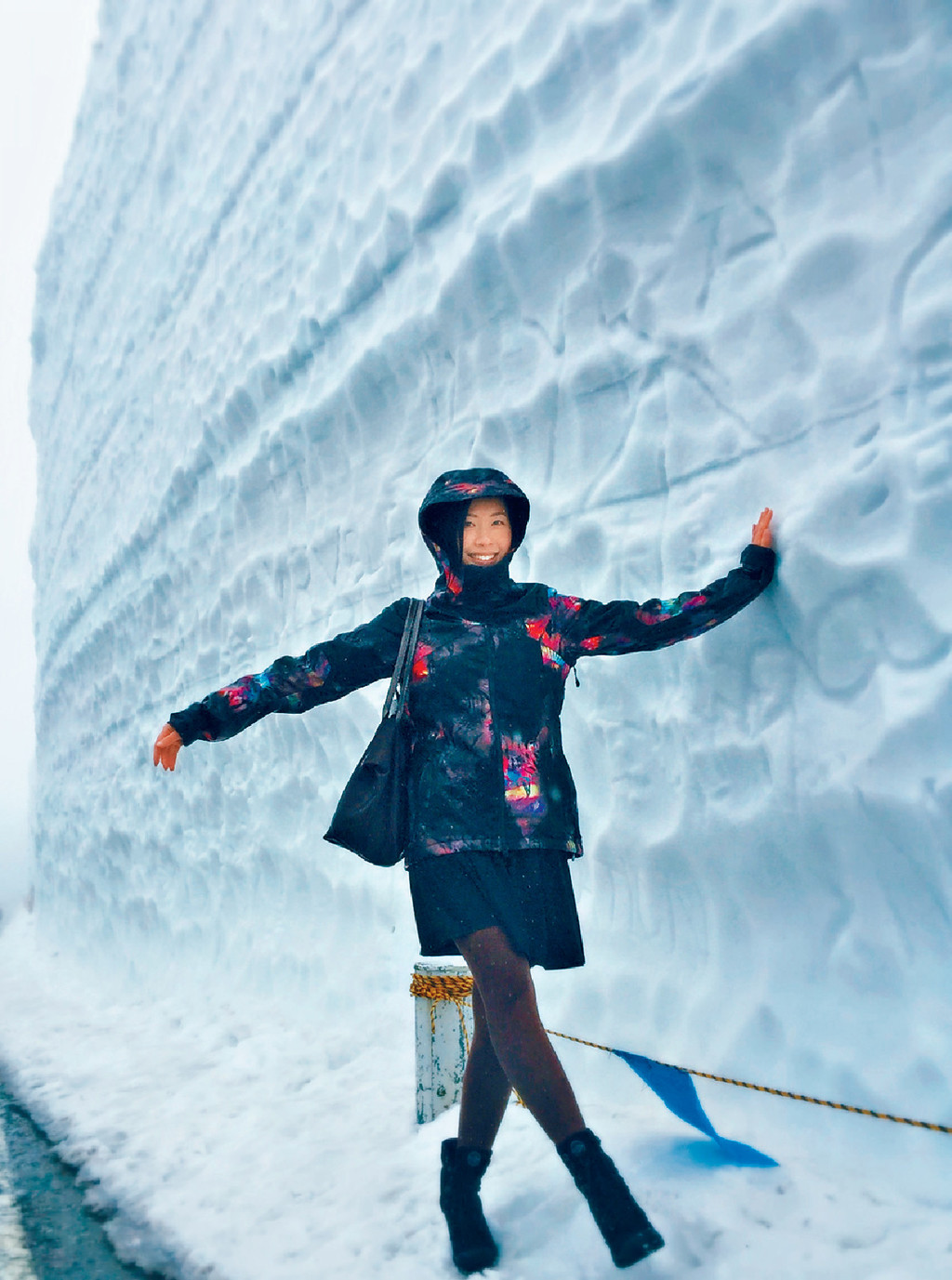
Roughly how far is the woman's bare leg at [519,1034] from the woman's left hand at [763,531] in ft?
3.20

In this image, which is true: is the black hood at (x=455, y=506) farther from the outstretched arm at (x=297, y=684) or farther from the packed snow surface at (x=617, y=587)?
the packed snow surface at (x=617, y=587)

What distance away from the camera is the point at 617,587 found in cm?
250

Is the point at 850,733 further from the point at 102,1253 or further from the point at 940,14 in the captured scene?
the point at 102,1253

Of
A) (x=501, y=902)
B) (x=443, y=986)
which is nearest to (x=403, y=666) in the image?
(x=501, y=902)

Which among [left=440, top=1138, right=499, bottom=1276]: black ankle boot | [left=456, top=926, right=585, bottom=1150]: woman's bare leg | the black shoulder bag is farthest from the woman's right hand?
[left=440, top=1138, right=499, bottom=1276]: black ankle boot

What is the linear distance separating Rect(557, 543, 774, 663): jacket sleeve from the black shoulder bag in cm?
36

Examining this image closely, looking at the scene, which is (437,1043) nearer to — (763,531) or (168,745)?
(168,745)

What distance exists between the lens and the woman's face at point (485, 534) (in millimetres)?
1886

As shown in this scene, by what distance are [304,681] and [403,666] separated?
21 centimetres

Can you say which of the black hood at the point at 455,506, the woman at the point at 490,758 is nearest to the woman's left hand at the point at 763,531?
the woman at the point at 490,758

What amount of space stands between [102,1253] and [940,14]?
119 inches

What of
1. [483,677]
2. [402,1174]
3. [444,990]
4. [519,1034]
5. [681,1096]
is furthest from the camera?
[444,990]

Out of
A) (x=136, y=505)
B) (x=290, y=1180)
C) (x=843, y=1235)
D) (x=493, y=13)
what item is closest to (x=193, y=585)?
(x=136, y=505)

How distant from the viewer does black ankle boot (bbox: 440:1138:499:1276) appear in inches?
64.9
